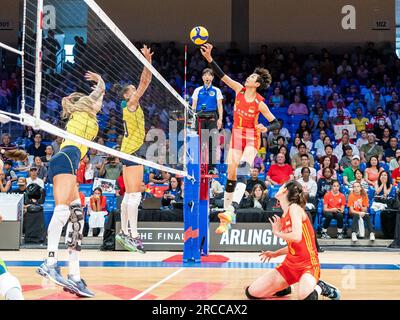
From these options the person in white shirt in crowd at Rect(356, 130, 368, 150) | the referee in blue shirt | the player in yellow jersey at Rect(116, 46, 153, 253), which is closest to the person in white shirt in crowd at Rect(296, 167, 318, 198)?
the referee in blue shirt

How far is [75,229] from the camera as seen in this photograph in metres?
6.94

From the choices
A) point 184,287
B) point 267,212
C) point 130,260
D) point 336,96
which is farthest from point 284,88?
point 184,287

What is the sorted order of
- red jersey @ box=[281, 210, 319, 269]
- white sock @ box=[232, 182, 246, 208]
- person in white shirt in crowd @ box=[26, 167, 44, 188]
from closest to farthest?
red jersey @ box=[281, 210, 319, 269]
white sock @ box=[232, 182, 246, 208]
person in white shirt in crowd @ box=[26, 167, 44, 188]

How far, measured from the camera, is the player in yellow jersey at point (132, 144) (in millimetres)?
9453

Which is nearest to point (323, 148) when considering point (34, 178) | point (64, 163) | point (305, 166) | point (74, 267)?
point (305, 166)

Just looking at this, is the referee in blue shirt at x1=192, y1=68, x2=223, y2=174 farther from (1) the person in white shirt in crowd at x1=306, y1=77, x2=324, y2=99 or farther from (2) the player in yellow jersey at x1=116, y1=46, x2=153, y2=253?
(1) the person in white shirt in crowd at x1=306, y1=77, x2=324, y2=99

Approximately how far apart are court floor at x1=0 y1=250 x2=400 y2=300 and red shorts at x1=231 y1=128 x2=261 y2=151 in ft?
6.21

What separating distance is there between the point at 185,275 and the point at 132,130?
236 centimetres

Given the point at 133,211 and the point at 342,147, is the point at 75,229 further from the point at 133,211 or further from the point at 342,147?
the point at 342,147

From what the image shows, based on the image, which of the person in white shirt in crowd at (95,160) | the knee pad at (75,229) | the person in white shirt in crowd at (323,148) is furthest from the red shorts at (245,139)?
the person in white shirt in crowd at (323,148)

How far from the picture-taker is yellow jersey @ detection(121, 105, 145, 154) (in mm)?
9461

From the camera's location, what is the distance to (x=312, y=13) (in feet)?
80.8

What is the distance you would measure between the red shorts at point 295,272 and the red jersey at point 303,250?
24mm

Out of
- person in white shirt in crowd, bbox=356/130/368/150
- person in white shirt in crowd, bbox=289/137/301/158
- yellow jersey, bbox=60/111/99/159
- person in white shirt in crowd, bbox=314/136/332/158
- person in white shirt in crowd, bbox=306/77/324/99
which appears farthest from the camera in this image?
person in white shirt in crowd, bbox=306/77/324/99
